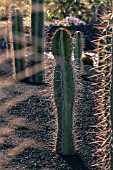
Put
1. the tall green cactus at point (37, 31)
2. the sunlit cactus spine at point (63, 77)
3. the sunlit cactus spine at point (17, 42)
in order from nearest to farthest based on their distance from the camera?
1. the sunlit cactus spine at point (63, 77)
2. the tall green cactus at point (37, 31)
3. the sunlit cactus spine at point (17, 42)

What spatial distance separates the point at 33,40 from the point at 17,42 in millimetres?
329

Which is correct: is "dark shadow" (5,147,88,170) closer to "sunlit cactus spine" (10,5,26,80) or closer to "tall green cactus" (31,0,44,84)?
"tall green cactus" (31,0,44,84)

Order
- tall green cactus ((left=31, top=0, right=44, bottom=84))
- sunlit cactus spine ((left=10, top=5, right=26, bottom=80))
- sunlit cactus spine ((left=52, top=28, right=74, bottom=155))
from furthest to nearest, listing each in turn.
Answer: sunlit cactus spine ((left=10, top=5, right=26, bottom=80)) → tall green cactus ((left=31, top=0, right=44, bottom=84)) → sunlit cactus spine ((left=52, top=28, right=74, bottom=155))

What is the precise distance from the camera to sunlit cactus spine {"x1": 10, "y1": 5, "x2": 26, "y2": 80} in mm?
7125

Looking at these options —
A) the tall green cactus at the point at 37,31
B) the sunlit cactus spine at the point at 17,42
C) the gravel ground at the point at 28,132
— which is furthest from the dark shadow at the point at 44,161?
the sunlit cactus spine at the point at 17,42

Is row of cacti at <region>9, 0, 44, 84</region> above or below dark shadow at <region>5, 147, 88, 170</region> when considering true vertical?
above

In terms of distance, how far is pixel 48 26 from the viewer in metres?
12.6

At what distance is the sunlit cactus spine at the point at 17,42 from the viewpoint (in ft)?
23.4

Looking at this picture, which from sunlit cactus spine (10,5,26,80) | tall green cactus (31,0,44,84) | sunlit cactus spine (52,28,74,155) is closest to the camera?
sunlit cactus spine (52,28,74,155)

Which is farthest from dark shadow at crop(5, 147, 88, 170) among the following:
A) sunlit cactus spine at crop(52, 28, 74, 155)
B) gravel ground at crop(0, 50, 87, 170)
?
sunlit cactus spine at crop(52, 28, 74, 155)

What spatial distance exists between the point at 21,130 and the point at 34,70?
2.60m

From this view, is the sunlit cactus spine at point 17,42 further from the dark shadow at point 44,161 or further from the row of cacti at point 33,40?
the dark shadow at point 44,161

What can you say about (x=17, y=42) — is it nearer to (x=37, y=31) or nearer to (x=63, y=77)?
(x=37, y=31)

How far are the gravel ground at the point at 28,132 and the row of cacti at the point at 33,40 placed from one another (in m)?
0.44
